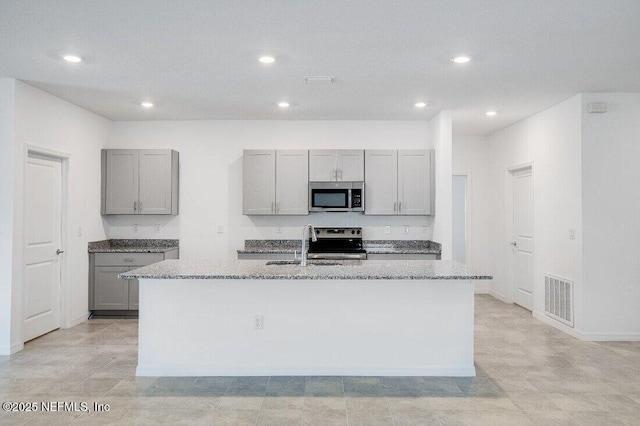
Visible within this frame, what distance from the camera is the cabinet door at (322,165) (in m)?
5.91

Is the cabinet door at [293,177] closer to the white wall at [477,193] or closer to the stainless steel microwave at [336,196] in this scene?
the stainless steel microwave at [336,196]

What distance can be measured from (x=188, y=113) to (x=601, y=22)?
4537mm

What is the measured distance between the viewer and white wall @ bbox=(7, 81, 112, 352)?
437cm

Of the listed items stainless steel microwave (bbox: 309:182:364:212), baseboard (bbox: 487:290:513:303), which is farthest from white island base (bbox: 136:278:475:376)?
baseboard (bbox: 487:290:513:303)

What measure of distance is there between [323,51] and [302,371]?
254cm

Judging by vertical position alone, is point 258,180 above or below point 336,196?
above

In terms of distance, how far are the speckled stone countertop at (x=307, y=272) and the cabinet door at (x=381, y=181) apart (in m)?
2.10

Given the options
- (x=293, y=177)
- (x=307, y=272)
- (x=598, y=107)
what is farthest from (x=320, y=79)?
(x=598, y=107)

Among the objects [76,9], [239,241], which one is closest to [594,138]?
[239,241]

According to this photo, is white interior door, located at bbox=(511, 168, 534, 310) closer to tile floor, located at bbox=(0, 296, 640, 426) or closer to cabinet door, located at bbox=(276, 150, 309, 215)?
tile floor, located at bbox=(0, 296, 640, 426)

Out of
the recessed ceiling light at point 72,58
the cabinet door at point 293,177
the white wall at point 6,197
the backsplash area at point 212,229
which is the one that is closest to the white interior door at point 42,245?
the white wall at point 6,197

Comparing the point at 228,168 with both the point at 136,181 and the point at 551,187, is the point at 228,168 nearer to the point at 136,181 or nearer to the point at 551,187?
the point at 136,181

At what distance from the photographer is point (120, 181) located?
5926 mm

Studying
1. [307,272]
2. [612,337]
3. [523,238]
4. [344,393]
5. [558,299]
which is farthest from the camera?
[523,238]
